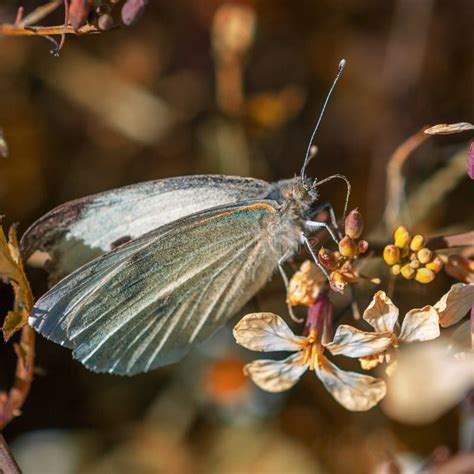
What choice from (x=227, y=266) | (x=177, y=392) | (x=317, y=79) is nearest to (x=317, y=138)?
(x=317, y=79)

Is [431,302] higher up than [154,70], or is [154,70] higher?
[154,70]

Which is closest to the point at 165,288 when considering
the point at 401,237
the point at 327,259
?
the point at 327,259

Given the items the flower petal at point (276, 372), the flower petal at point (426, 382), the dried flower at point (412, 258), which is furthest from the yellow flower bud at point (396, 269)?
the flower petal at point (426, 382)

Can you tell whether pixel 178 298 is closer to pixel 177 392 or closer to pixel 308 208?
pixel 308 208

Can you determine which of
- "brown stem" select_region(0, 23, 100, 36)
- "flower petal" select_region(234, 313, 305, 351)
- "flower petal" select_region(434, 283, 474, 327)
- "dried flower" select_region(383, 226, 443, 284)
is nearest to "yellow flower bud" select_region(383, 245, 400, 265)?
"dried flower" select_region(383, 226, 443, 284)

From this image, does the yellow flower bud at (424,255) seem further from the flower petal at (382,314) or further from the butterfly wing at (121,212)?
the butterfly wing at (121,212)
